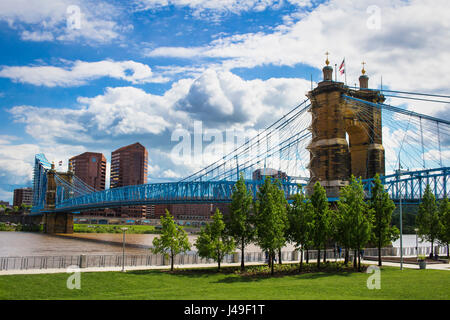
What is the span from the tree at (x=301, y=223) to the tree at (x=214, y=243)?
5656 millimetres

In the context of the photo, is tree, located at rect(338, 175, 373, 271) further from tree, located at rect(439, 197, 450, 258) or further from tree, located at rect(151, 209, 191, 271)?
tree, located at rect(151, 209, 191, 271)

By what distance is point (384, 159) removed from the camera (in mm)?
68062

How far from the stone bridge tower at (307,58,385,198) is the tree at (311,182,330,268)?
2368 cm

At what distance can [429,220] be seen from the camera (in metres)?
48.9

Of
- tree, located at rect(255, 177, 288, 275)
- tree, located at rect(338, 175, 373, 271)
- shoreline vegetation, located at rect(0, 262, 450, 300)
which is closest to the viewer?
shoreline vegetation, located at rect(0, 262, 450, 300)

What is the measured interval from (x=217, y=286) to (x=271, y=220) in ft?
29.9

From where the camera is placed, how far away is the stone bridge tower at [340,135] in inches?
2443

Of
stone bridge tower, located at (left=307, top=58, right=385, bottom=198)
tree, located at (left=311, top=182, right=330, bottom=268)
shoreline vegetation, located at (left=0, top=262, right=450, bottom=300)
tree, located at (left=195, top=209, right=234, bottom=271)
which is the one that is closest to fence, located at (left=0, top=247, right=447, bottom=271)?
tree, located at (left=195, top=209, right=234, bottom=271)

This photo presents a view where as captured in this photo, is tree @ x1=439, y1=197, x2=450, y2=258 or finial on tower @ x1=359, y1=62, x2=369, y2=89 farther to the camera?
finial on tower @ x1=359, y1=62, x2=369, y2=89

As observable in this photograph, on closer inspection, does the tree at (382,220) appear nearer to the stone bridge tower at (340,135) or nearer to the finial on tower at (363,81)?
the stone bridge tower at (340,135)

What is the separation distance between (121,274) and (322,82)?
47241 millimetres

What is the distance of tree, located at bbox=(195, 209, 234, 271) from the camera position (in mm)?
33250
